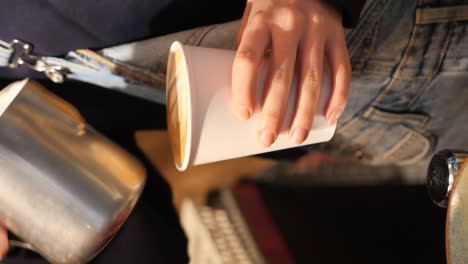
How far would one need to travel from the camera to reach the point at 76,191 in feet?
Result: 1.64

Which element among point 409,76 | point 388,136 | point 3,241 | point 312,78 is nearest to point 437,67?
point 409,76

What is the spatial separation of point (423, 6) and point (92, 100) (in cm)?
51

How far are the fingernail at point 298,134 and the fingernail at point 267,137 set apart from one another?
0.03 metres

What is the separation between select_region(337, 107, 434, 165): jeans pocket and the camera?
667 millimetres

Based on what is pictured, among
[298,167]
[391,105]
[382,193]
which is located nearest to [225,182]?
[298,167]

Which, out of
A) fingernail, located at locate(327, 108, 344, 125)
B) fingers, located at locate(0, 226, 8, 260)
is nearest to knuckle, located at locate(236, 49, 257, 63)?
fingernail, located at locate(327, 108, 344, 125)

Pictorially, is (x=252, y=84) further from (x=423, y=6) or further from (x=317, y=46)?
(x=423, y=6)

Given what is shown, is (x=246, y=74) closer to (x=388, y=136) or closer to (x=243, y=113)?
(x=243, y=113)

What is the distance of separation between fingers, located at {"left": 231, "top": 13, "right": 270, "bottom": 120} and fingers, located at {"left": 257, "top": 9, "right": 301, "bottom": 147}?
16 mm

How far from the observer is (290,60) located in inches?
17.2

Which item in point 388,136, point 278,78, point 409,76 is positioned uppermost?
point 278,78

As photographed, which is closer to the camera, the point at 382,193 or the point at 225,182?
the point at 382,193

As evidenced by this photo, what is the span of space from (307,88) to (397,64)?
225 millimetres

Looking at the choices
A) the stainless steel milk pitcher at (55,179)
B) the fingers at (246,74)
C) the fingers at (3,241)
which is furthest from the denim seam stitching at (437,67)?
the fingers at (3,241)
